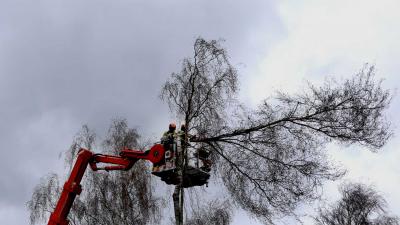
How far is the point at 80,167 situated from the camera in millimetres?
9852

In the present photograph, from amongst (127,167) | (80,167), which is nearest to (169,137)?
(127,167)

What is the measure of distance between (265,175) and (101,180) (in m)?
7.79

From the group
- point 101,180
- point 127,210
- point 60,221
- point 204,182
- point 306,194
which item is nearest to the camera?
point 60,221

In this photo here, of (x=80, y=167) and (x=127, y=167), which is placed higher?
(x=127, y=167)

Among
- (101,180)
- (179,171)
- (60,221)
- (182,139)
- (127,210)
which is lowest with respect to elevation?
(60,221)

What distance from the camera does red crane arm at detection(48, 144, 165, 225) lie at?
9.38 m

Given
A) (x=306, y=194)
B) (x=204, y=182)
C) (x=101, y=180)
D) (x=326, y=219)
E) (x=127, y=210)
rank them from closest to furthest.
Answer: (x=204, y=182) < (x=306, y=194) < (x=127, y=210) < (x=101, y=180) < (x=326, y=219)

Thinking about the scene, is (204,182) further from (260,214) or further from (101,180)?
(101,180)

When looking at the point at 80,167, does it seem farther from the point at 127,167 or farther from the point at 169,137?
the point at 169,137

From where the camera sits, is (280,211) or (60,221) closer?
(60,221)

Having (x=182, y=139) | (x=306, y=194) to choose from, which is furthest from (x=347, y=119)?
(x=182, y=139)

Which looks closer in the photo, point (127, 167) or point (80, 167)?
point (80, 167)

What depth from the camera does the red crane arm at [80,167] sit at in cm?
938

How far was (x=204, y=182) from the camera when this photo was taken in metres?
10.6
